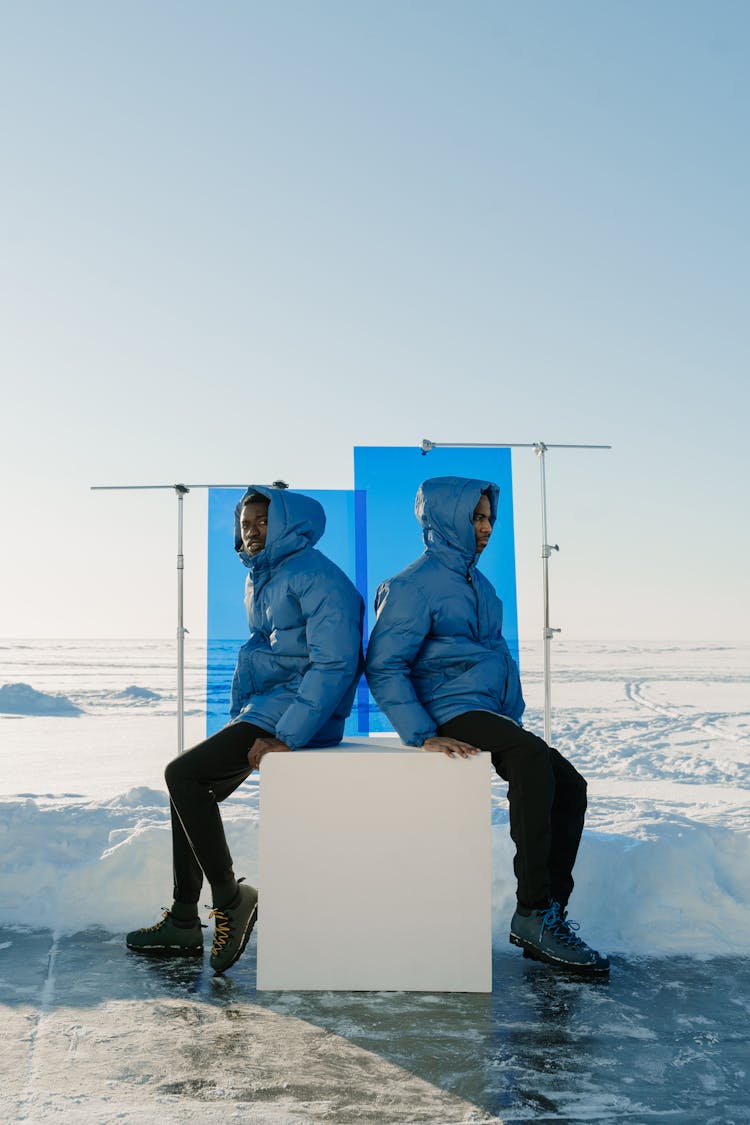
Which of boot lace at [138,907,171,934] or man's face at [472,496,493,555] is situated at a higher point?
man's face at [472,496,493,555]

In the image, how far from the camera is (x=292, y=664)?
362 cm

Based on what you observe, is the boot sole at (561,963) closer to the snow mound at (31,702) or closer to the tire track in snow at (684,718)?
the tire track in snow at (684,718)

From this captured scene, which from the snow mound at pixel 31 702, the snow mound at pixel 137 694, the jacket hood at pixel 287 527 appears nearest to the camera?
the jacket hood at pixel 287 527

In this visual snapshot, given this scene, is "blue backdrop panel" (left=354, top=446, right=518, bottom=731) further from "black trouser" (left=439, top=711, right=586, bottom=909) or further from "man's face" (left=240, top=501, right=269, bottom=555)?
"black trouser" (left=439, top=711, right=586, bottom=909)

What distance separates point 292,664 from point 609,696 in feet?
61.4

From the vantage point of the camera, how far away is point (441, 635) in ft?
12.0

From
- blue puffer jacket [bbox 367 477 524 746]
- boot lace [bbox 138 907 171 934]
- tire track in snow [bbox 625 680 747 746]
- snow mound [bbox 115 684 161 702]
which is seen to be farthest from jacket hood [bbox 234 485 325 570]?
snow mound [bbox 115 684 161 702]

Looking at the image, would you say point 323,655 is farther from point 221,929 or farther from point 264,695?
point 221,929

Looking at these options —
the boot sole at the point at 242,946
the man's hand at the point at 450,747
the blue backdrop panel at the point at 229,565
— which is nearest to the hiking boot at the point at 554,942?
the man's hand at the point at 450,747

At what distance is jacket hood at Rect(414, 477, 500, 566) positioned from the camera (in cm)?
373

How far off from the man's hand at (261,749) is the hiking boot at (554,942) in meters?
0.93

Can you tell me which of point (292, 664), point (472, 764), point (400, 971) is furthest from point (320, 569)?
point (400, 971)

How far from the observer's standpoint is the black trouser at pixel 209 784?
3.55 meters

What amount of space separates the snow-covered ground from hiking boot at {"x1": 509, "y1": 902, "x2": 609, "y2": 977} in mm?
364
